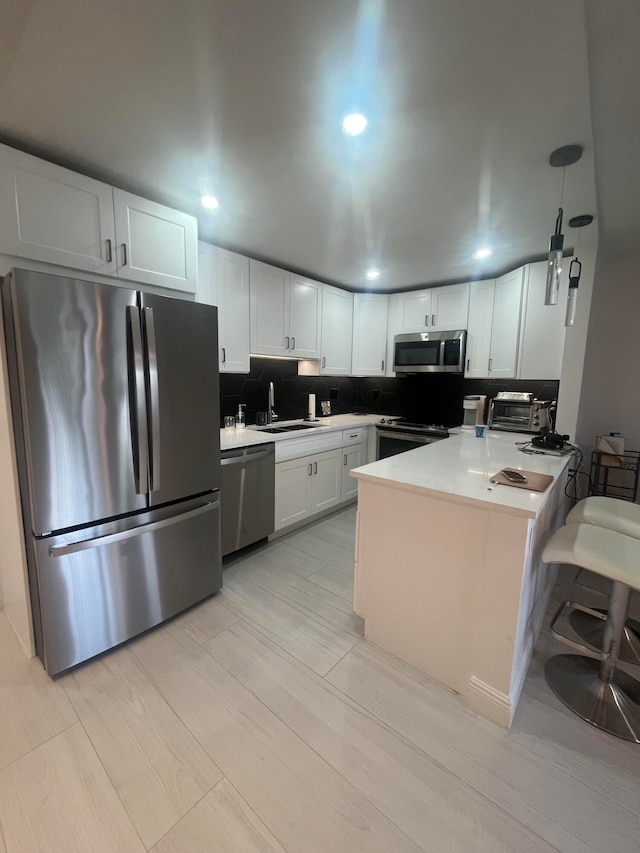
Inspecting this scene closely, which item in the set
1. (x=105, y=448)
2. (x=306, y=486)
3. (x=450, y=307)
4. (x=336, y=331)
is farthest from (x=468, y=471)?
(x=336, y=331)

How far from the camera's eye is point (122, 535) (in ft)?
5.60

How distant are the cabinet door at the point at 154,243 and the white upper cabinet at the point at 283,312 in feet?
2.47

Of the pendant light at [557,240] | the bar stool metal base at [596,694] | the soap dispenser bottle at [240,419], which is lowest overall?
the bar stool metal base at [596,694]

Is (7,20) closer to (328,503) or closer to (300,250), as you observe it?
(300,250)

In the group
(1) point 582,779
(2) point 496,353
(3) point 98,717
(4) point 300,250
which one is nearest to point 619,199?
(2) point 496,353

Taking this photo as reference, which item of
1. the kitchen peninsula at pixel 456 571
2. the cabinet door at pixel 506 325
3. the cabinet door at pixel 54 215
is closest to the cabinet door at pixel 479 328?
the cabinet door at pixel 506 325

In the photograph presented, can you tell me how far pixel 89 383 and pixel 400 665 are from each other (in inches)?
76.5

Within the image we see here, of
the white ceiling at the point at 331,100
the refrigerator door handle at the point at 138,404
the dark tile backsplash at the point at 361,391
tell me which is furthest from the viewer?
the dark tile backsplash at the point at 361,391

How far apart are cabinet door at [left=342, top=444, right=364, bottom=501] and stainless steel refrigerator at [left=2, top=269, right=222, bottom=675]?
70.9 inches

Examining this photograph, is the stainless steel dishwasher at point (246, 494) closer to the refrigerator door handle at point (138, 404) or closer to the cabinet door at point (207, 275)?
the refrigerator door handle at point (138, 404)

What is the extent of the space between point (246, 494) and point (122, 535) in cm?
97

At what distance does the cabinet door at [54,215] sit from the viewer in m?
1.55

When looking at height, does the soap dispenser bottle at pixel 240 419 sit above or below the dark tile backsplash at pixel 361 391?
A: below

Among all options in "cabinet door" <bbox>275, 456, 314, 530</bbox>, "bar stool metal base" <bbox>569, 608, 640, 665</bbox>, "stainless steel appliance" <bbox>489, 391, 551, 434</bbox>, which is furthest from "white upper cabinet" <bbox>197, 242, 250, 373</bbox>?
"bar stool metal base" <bbox>569, 608, 640, 665</bbox>
